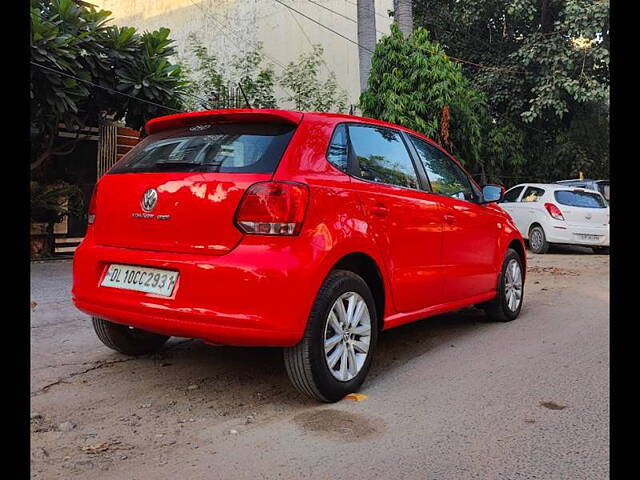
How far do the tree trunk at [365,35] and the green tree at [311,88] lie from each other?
99.5 inches

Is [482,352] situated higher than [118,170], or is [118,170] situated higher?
[118,170]

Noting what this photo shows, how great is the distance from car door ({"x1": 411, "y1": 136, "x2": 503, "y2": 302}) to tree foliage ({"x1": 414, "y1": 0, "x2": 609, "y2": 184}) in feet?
41.1

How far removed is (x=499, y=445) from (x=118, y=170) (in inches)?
108

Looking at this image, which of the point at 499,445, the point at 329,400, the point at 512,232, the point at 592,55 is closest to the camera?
the point at 499,445

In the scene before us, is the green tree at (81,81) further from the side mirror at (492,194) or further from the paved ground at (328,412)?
the side mirror at (492,194)

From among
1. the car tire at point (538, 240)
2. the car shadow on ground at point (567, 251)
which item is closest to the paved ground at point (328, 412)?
the car tire at point (538, 240)

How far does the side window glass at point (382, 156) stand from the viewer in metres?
3.85

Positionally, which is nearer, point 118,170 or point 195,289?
point 195,289

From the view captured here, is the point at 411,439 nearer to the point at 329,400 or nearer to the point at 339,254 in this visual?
the point at 329,400

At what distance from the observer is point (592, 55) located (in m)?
15.9

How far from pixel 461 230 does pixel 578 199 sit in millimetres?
8809

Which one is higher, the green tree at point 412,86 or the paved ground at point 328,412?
the green tree at point 412,86

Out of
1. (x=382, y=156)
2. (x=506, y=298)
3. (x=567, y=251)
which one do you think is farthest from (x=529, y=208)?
(x=382, y=156)

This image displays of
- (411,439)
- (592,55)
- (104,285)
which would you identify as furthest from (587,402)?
(592,55)
